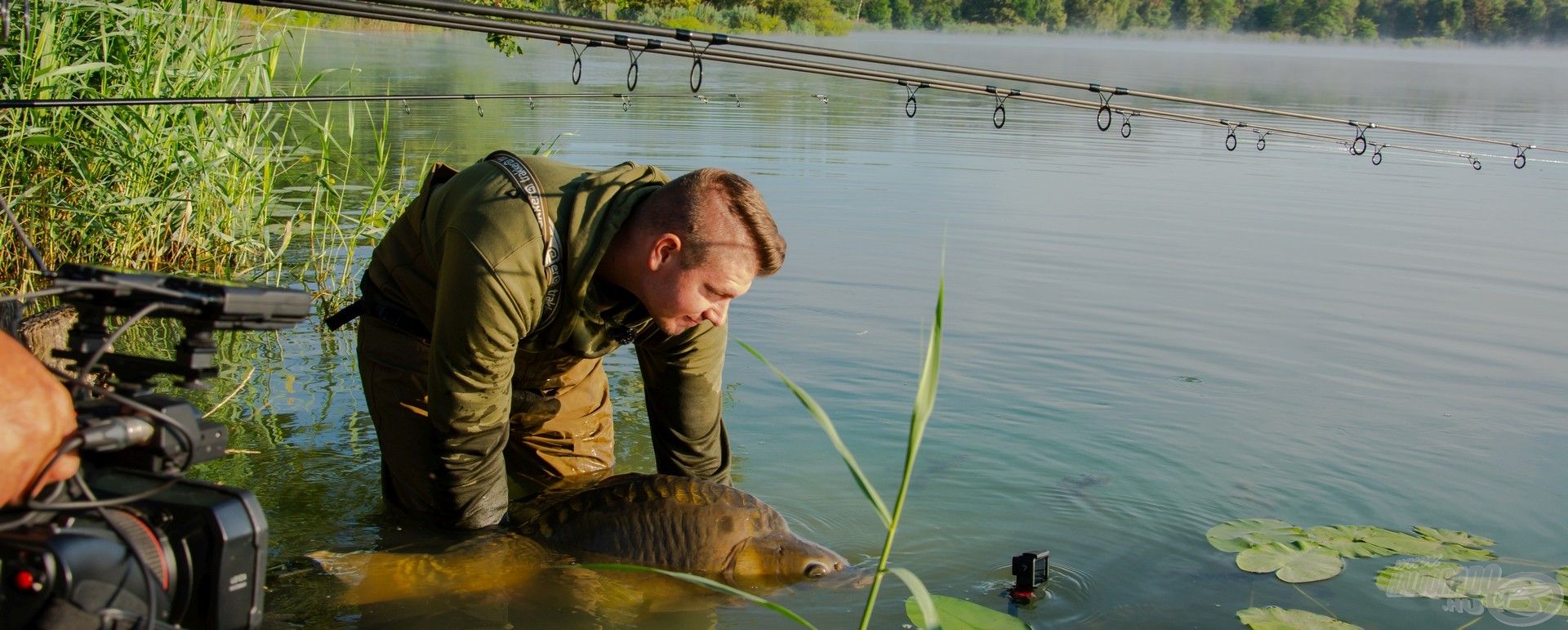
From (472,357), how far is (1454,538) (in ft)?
11.2

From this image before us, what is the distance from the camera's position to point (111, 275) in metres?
1.91

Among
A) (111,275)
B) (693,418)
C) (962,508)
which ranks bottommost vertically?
(962,508)

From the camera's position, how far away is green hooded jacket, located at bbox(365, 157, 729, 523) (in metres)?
3.60

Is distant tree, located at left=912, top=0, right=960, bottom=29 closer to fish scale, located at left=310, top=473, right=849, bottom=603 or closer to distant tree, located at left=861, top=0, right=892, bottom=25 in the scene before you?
distant tree, located at left=861, top=0, right=892, bottom=25

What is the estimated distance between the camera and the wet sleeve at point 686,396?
14.1 feet

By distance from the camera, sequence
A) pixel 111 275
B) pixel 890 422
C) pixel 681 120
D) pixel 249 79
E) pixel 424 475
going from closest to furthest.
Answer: pixel 111 275 < pixel 424 475 < pixel 890 422 < pixel 249 79 < pixel 681 120

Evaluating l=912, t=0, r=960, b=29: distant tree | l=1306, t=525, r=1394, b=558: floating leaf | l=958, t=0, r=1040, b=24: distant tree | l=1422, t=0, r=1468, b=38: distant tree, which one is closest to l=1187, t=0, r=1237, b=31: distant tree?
l=1422, t=0, r=1468, b=38: distant tree

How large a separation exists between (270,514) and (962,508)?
7.97 ft

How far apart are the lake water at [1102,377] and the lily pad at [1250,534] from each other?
98mm

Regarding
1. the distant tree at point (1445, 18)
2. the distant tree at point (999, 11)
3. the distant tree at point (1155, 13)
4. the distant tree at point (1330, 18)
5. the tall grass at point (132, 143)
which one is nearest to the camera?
Answer: the tall grass at point (132, 143)

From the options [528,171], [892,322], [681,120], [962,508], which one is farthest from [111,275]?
[681,120]

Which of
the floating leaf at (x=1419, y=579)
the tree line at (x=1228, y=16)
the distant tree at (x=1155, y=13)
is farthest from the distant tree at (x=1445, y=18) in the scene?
the floating leaf at (x=1419, y=579)

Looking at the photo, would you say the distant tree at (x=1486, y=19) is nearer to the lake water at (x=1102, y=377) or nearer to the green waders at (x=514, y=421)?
the lake water at (x=1102, y=377)

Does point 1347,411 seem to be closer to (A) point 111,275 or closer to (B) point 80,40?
(A) point 111,275
